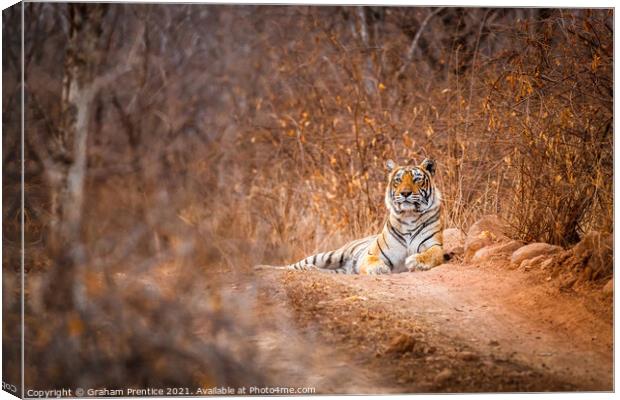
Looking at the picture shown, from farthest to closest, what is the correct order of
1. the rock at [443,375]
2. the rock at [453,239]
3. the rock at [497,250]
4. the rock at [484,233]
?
the rock at [453,239] < the rock at [484,233] < the rock at [497,250] < the rock at [443,375]

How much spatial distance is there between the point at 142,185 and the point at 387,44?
2.54m

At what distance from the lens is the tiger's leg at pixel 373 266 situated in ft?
23.4

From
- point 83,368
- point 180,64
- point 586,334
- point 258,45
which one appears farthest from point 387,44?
point 83,368

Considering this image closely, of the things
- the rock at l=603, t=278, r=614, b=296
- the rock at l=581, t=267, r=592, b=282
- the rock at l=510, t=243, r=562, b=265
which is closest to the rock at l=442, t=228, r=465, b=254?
the rock at l=510, t=243, r=562, b=265

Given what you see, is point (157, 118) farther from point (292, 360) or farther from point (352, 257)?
point (292, 360)

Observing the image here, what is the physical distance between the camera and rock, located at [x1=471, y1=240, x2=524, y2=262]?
23.0ft

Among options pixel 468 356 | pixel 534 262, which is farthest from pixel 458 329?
pixel 534 262

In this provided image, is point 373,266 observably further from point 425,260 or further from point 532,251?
point 532,251

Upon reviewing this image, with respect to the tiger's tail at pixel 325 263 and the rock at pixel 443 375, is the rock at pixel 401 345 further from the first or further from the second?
the tiger's tail at pixel 325 263

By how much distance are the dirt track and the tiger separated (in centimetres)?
25

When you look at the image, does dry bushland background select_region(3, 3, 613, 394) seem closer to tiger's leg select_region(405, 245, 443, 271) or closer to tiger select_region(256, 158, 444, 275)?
tiger select_region(256, 158, 444, 275)

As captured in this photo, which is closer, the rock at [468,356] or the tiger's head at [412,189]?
the rock at [468,356]

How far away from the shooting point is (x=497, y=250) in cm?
704

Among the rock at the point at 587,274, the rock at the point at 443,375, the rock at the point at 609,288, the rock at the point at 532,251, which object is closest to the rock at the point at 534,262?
the rock at the point at 532,251
